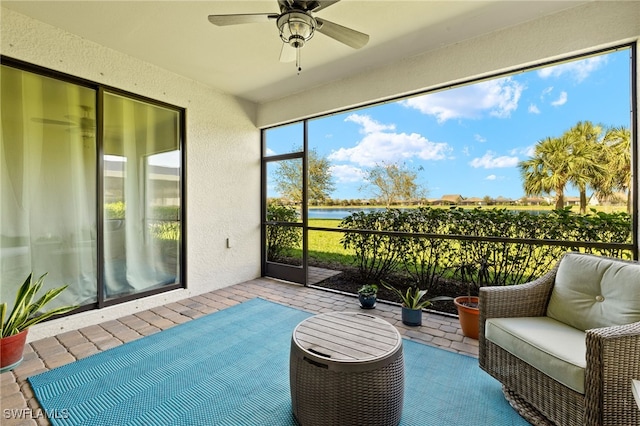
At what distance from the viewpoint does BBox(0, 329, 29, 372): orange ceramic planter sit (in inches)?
85.0

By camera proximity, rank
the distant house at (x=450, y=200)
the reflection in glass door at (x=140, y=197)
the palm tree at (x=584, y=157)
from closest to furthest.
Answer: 1. the palm tree at (x=584, y=157)
2. the reflection in glass door at (x=140, y=197)
3. the distant house at (x=450, y=200)

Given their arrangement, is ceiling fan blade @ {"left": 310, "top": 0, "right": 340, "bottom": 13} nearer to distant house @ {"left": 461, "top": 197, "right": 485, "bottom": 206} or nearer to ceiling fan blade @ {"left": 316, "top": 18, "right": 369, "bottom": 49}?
ceiling fan blade @ {"left": 316, "top": 18, "right": 369, "bottom": 49}

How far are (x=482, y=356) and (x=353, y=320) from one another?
3.17 feet

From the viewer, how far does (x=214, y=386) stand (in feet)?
6.60

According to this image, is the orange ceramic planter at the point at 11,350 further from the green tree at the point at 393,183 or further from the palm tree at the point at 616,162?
the palm tree at the point at 616,162

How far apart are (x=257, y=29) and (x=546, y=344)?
3.35m

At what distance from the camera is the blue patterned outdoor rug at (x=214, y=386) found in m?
1.72

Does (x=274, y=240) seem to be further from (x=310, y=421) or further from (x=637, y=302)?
(x=637, y=302)

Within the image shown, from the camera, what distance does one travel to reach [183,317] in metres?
3.23

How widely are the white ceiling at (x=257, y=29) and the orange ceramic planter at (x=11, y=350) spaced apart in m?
2.77

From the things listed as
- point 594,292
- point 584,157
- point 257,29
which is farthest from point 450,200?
point 257,29

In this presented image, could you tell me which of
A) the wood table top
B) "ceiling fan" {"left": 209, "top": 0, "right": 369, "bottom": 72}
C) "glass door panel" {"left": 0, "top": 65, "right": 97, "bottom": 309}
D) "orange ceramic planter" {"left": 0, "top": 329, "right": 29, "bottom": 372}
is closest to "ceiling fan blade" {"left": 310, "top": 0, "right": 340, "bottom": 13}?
"ceiling fan" {"left": 209, "top": 0, "right": 369, "bottom": 72}

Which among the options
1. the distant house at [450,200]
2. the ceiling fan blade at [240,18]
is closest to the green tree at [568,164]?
the distant house at [450,200]

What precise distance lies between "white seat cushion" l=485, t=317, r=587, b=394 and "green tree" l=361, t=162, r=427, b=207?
2039 mm
